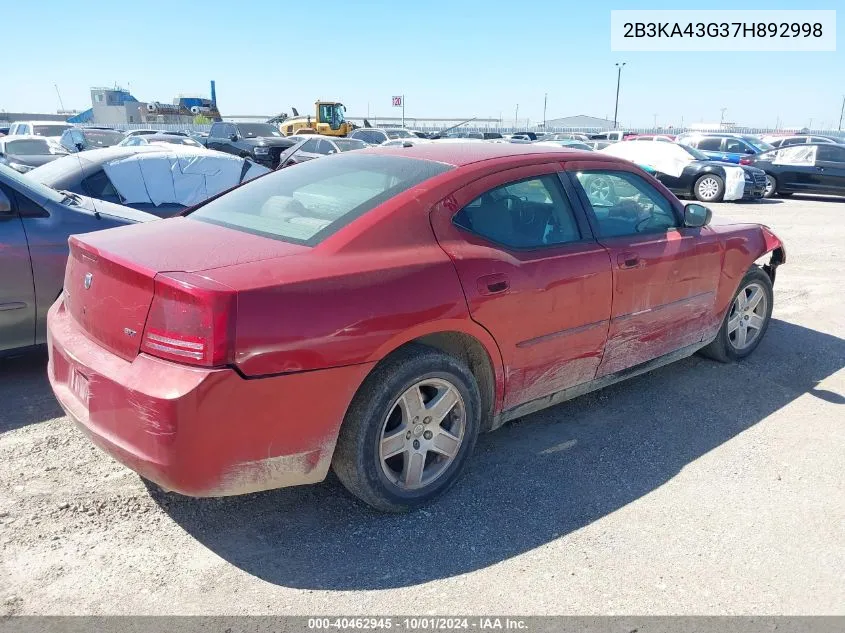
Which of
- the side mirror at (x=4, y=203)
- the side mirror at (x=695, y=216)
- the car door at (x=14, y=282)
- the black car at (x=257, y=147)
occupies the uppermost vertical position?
the black car at (x=257, y=147)

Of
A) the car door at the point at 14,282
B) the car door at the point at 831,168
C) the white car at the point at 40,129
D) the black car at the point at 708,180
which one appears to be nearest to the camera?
the car door at the point at 14,282

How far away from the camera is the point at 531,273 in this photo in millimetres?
3242

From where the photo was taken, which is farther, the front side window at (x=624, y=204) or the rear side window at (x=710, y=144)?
the rear side window at (x=710, y=144)

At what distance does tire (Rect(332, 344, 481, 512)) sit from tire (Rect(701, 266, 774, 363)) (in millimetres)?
2456

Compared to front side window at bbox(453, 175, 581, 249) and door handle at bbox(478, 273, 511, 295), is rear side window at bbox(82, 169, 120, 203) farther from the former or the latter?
door handle at bbox(478, 273, 511, 295)

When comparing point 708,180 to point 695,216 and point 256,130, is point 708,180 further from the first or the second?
point 256,130

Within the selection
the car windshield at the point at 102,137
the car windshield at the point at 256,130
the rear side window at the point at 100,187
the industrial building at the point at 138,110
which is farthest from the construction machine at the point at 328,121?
the rear side window at the point at 100,187

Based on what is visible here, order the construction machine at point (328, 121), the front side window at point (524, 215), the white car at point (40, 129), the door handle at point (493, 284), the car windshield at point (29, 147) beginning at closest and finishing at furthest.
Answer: the door handle at point (493, 284)
the front side window at point (524, 215)
the car windshield at point (29, 147)
the white car at point (40, 129)
the construction machine at point (328, 121)

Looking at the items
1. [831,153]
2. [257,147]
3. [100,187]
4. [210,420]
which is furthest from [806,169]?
[210,420]

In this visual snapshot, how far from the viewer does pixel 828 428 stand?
401cm

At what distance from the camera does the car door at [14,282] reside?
13.5 feet

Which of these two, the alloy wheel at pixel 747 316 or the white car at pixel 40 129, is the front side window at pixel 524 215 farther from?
the white car at pixel 40 129

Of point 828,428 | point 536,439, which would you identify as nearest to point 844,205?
point 828,428

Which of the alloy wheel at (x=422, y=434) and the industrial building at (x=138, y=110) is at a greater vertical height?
the industrial building at (x=138, y=110)
